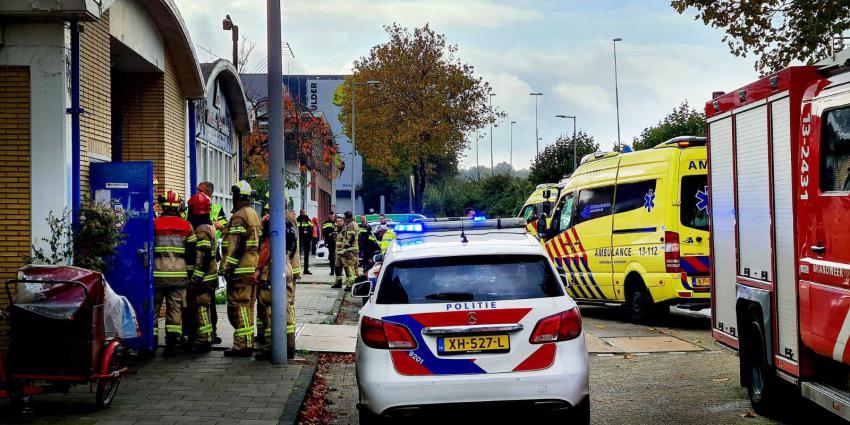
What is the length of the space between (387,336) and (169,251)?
514 centimetres

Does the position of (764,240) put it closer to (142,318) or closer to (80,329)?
(80,329)

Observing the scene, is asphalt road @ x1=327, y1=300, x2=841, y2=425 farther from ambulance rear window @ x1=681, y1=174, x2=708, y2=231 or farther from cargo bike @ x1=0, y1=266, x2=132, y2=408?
cargo bike @ x1=0, y1=266, x2=132, y2=408

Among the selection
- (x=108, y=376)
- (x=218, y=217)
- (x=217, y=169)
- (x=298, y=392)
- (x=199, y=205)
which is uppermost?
(x=217, y=169)

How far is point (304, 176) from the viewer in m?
43.8

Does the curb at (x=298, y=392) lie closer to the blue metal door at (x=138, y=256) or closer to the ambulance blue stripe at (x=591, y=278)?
the blue metal door at (x=138, y=256)

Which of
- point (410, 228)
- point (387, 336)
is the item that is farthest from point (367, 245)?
point (387, 336)

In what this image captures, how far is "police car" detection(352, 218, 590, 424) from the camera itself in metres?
6.55

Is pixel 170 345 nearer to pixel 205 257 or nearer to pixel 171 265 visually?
pixel 171 265

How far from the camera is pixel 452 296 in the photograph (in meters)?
6.81

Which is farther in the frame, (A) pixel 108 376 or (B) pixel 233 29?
(B) pixel 233 29

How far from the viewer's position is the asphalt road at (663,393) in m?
7.91

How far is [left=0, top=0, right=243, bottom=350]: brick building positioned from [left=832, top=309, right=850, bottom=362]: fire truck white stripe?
24.3 ft

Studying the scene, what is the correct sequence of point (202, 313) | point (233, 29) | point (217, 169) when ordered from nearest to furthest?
point (202, 313), point (217, 169), point (233, 29)

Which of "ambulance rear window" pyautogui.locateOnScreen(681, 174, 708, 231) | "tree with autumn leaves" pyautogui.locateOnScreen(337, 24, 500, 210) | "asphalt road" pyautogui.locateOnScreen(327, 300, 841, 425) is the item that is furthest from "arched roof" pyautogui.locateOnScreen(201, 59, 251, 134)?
"tree with autumn leaves" pyautogui.locateOnScreen(337, 24, 500, 210)
